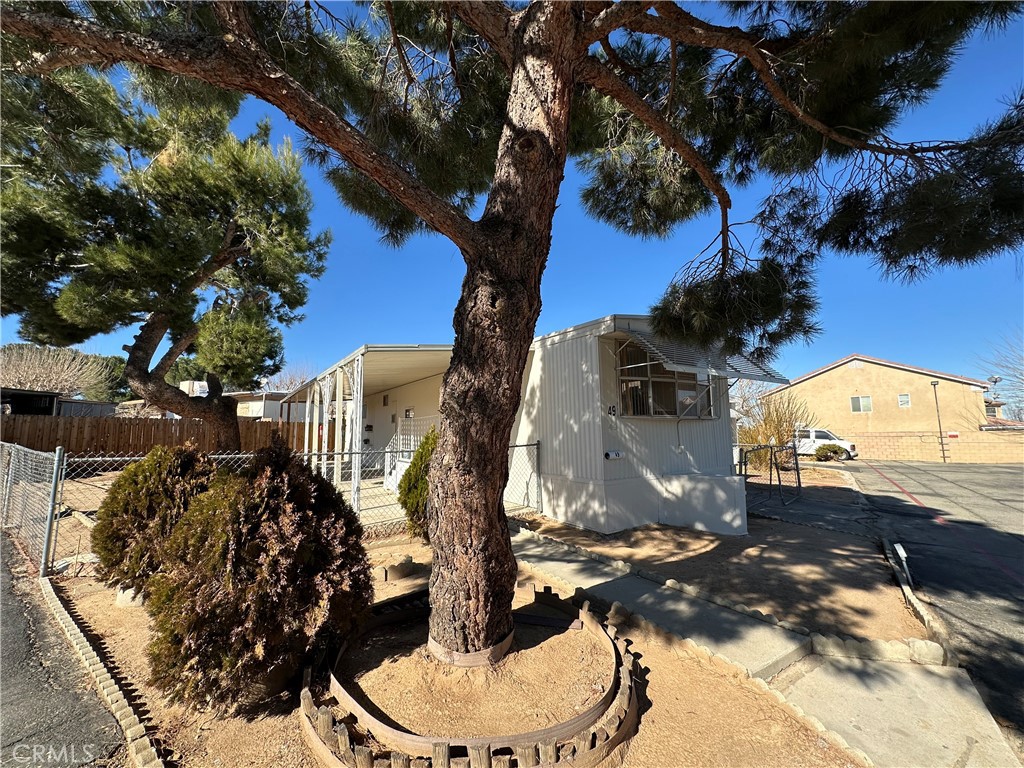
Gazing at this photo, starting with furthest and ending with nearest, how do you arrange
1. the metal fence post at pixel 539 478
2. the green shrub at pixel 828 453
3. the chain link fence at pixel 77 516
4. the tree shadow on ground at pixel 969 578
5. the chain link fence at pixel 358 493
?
the green shrub at pixel 828 453
the metal fence post at pixel 539 478
the chain link fence at pixel 358 493
the chain link fence at pixel 77 516
the tree shadow on ground at pixel 969 578

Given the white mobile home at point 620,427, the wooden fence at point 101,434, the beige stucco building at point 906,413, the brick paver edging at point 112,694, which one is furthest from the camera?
the beige stucco building at point 906,413

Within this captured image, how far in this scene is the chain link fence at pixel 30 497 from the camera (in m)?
4.37

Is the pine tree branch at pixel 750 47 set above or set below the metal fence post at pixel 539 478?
above

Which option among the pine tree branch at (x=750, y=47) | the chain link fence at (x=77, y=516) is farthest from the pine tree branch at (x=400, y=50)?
the chain link fence at (x=77, y=516)

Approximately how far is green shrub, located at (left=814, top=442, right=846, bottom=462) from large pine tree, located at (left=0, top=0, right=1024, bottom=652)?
→ 22.1 m

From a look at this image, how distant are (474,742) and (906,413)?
112ft

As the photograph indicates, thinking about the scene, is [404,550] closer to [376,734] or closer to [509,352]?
[376,734]

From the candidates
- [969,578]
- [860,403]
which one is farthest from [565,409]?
[860,403]

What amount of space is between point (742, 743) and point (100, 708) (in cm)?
354

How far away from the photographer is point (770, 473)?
1098 cm

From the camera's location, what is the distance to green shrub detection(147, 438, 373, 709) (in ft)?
6.90

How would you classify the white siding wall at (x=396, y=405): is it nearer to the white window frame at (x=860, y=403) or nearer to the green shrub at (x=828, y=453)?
the green shrub at (x=828, y=453)

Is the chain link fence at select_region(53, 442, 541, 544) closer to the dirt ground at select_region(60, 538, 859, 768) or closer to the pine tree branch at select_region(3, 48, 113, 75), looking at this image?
the dirt ground at select_region(60, 538, 859, 768)

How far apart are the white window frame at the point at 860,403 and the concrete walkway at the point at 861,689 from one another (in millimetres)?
31152
